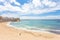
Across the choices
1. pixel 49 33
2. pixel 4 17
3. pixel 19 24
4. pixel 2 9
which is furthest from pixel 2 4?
pixel 49 33

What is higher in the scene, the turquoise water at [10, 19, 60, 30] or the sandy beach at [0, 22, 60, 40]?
the turquoise water at [10, 19, 60, 30]

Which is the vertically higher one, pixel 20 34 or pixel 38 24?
pixel 38 24

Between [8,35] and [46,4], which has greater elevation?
[46,4]

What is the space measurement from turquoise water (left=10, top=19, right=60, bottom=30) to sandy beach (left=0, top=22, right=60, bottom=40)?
0.23 ft

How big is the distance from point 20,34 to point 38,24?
29 centimetres

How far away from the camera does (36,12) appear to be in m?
1.74

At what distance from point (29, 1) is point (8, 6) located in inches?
12.6

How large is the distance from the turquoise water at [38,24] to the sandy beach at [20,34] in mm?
70

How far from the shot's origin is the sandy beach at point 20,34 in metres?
1.66

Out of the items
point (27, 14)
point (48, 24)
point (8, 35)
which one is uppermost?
point (27, 14)

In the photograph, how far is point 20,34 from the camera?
1733 mm

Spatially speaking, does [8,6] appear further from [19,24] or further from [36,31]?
[36,31]

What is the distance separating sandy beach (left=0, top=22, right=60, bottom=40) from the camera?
1.66 metres

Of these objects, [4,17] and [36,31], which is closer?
[36,31]
